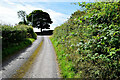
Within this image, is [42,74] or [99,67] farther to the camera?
[42,74]

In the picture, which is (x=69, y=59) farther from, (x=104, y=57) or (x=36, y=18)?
(x=36, y=18)

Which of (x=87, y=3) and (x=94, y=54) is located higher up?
(x=87, y=3)

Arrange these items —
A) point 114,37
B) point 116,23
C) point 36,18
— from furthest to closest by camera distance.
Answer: point 36,18, point 116,23, point 114,37

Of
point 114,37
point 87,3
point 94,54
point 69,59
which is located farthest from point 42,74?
point 87,3

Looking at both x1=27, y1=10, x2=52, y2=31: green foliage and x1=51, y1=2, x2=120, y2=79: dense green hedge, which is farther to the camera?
x1=27, y1=10, x2=52, y2=31: green foliage

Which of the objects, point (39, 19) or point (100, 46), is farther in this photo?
point (39, 19)

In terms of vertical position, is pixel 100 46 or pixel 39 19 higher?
pixel 39 19

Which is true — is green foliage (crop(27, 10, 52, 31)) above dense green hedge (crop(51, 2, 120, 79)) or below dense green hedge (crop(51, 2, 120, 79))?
above

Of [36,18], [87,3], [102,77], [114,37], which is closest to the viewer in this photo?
[102,77]

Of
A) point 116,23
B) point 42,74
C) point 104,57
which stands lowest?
point 42,74

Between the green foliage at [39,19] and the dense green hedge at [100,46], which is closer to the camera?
the dense green hedge at [100,46]

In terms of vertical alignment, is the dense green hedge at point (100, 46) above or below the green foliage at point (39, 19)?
below

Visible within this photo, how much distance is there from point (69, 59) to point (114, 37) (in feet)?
11.0

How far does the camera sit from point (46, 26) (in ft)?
178
